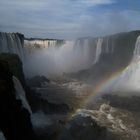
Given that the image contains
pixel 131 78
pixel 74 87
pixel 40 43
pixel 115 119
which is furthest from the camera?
pixel 40 43

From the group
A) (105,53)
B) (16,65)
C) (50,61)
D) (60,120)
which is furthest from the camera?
(50,61)

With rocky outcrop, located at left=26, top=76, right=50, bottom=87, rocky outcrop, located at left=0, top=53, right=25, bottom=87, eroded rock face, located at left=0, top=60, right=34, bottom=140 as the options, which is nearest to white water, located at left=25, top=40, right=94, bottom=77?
rocky outcrop, located at left=26, top=76, right=50, bottom=87

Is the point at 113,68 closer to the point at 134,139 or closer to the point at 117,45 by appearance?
the point at 117,45

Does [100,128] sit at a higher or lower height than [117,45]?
higher

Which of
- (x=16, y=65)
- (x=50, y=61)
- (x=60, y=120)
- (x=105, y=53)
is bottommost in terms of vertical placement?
(x=50, y=61)

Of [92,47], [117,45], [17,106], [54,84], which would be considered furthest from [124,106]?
[92,47]

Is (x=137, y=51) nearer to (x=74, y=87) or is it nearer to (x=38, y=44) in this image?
(x=74, y=87)

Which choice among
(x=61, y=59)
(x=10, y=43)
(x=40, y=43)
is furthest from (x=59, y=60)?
(x=10, y=43)
